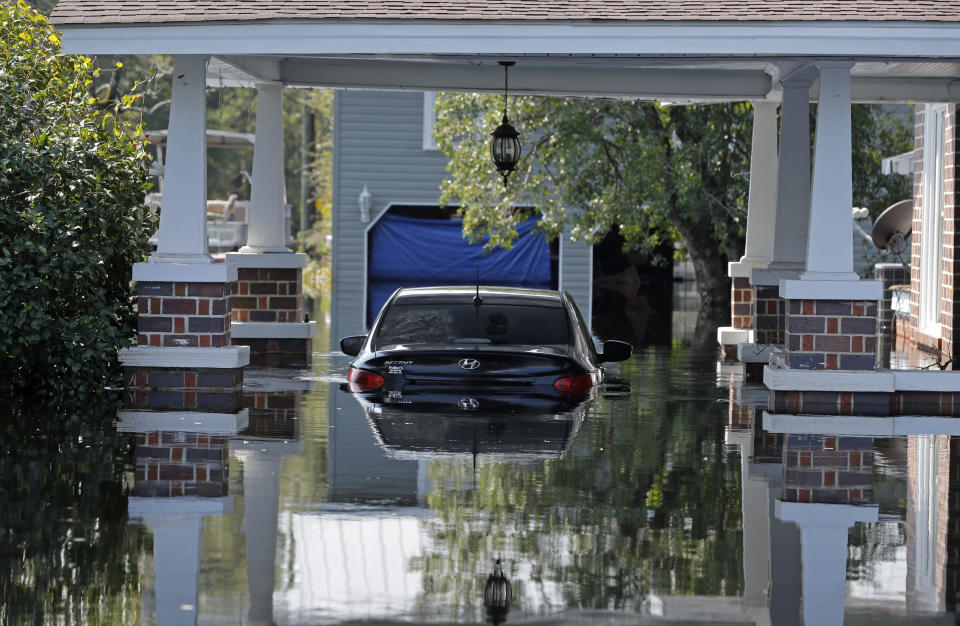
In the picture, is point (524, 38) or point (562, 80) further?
point (562, 80)

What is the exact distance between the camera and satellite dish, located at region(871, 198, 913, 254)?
2295cm

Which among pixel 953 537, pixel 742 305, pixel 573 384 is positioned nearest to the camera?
pixel 953 537

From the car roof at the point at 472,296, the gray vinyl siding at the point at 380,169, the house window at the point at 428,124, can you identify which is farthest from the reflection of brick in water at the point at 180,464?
the house window at the point at 428,124

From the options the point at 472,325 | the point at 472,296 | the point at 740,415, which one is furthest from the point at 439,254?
the point at 472,325

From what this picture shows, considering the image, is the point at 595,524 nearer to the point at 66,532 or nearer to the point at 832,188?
the point at 66,532

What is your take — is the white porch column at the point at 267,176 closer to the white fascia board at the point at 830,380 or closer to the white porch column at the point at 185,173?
the white porch column at the point at 185,173

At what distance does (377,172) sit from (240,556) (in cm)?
2612

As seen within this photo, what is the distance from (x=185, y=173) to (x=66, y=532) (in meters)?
6.03

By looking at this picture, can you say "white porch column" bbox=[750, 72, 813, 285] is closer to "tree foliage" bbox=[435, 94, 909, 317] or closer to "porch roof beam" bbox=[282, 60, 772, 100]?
"porch roof beam" bbox=[282, 60, 772, 100]

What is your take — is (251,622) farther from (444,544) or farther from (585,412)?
(585,412)

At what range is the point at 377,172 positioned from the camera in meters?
33.1

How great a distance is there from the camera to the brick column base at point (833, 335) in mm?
12992

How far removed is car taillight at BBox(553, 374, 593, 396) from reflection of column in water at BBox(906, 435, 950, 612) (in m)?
2.38

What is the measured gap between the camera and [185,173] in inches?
524
